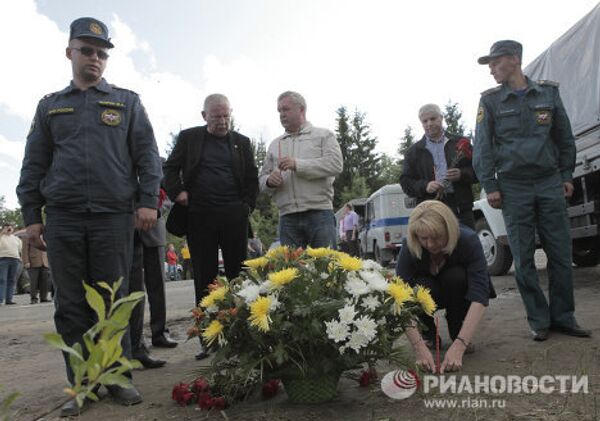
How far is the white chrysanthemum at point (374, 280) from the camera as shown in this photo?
2519 mm

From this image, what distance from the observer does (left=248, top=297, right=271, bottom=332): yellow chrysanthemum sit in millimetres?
2311

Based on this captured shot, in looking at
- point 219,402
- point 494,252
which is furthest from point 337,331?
point 494,252

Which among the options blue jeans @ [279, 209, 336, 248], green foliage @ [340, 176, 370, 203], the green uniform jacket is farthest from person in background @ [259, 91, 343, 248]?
green foliage @ [340, 176, 370, 203]

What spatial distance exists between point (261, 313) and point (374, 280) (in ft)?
1.83

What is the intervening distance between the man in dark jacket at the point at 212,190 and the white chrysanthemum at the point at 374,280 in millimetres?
1722

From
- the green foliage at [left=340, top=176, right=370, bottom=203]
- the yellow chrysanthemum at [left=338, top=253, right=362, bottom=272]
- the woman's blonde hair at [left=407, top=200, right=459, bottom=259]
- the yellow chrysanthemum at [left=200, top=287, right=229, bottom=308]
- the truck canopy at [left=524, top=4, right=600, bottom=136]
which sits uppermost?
the green foliage at [left=340, top=176, right=370, bottom=203]

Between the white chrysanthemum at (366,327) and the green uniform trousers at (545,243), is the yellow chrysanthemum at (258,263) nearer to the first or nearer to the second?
the white chrysanthemum at (366,327)

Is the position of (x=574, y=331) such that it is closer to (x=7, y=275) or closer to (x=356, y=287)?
(x=356, y=287)

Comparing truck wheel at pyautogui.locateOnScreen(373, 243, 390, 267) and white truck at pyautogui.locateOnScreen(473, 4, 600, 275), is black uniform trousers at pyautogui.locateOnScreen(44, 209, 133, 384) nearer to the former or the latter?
white truck at pyautogui.locateOnScreen(473, 4, 600, 275)

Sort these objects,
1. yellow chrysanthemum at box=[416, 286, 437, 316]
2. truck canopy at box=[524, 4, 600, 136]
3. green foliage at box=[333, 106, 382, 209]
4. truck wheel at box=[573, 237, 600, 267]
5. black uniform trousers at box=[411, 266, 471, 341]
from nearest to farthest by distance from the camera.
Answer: yellow chrysanthemum at box=[416, 286, 437, 316], black uniform trousers at box=[411, 266, 471, 341], truck canopy at box=[524, 4, 600, 136], truck wheel at box=[573, 237, 600, 267], green foliage at box=[333, 106, 382, 209]

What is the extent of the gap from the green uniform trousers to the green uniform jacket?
107 millimetres

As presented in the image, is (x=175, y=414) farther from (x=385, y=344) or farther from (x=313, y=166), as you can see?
(x=313, y=166)

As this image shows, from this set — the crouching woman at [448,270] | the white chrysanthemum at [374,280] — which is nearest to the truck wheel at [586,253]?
the crouching woman at [448,270]

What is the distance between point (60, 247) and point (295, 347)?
1479 mm
